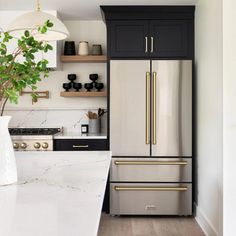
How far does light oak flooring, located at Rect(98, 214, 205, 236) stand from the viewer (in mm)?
3252

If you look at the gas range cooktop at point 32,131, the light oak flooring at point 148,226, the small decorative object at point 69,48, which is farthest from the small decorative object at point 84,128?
the light oak flooring at point 148,226

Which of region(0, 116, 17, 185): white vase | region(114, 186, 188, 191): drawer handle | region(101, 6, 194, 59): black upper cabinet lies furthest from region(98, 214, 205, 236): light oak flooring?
region(0, 116, 17, 185): white vase

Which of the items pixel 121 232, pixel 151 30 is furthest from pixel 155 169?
pixel 151 30

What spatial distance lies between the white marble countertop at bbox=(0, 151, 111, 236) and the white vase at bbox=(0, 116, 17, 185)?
36 millimetres

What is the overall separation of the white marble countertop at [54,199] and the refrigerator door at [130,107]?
173 centimetres

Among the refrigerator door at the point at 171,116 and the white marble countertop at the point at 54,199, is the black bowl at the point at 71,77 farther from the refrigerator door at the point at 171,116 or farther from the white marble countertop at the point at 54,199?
the white marble countertop at the point at 54,199

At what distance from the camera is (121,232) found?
3.29 meters

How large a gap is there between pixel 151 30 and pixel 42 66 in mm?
2639

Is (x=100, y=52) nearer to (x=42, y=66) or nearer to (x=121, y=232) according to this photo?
(x=121, y=232)

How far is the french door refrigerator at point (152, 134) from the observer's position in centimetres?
363

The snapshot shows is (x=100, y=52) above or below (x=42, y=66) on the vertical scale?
above

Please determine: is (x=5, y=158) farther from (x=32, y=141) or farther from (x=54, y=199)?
(x=32, y=141)
